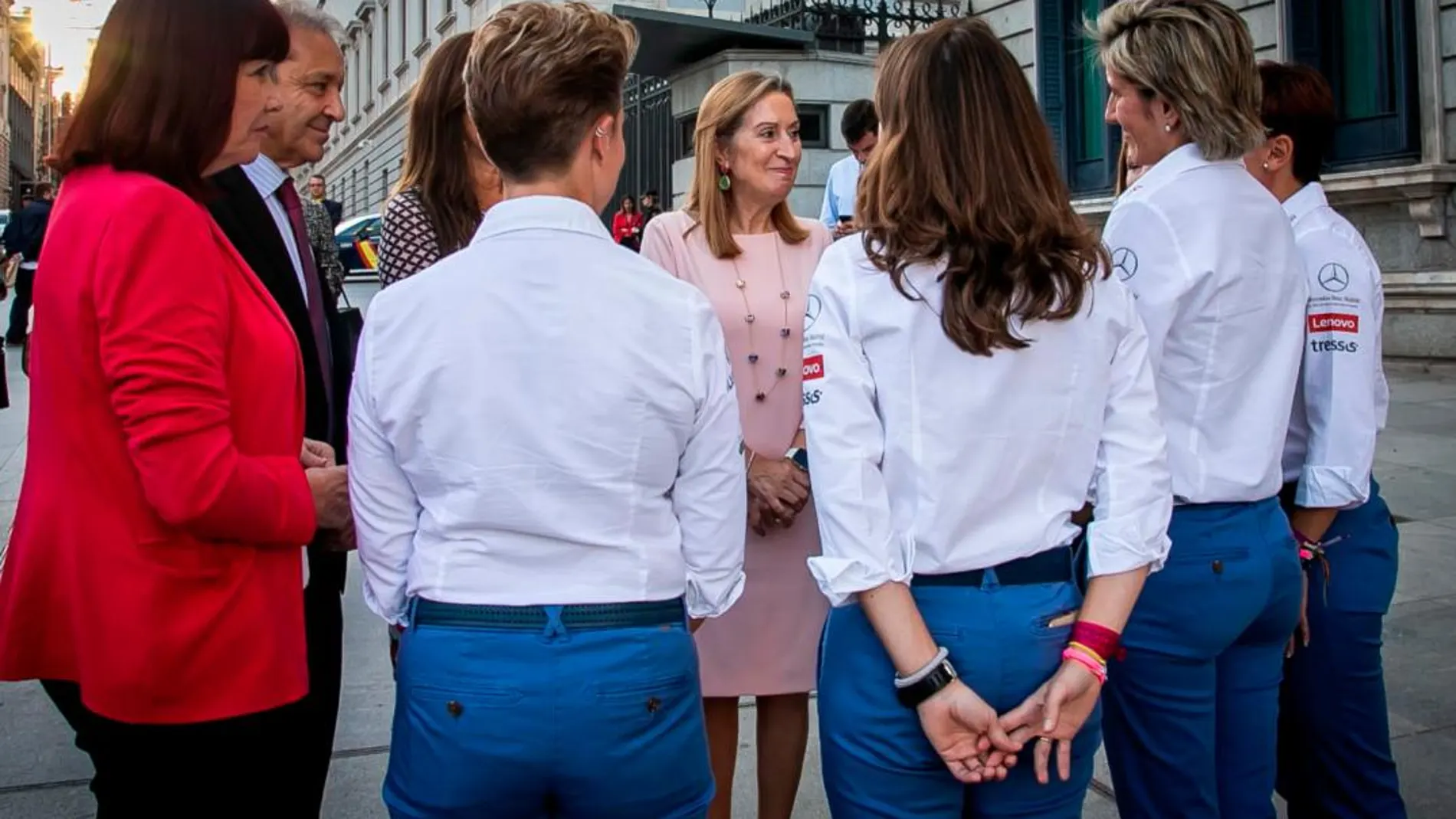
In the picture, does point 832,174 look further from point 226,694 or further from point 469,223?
point 226,694

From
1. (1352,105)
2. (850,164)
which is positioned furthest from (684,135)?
(850,164)

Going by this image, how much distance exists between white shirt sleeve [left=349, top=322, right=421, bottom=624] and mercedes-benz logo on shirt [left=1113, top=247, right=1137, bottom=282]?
1.35m

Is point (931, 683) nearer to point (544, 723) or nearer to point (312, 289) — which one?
point (544, 723)

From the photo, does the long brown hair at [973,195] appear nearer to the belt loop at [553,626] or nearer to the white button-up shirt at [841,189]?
the belt loop at [553,626]

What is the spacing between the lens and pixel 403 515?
2010 millimetres

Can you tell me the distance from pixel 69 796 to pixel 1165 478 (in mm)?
3173

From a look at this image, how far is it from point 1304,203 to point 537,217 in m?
1.91

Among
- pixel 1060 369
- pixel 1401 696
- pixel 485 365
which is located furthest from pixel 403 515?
pixel 1401 696

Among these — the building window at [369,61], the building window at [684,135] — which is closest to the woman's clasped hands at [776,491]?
the building window at [684,135]

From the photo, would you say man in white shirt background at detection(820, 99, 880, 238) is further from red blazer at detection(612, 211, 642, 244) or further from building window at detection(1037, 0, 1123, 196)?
red blazer at detection(612, 211, 642, 244)

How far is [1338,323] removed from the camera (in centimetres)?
279

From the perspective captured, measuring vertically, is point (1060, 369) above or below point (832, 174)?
below

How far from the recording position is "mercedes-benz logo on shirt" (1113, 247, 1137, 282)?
8.03ft

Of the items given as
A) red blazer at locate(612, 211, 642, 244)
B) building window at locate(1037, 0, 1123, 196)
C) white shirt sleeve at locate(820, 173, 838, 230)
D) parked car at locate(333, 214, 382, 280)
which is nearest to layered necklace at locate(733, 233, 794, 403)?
white shirt sleeve at locate(820, 173, 838, 230)
